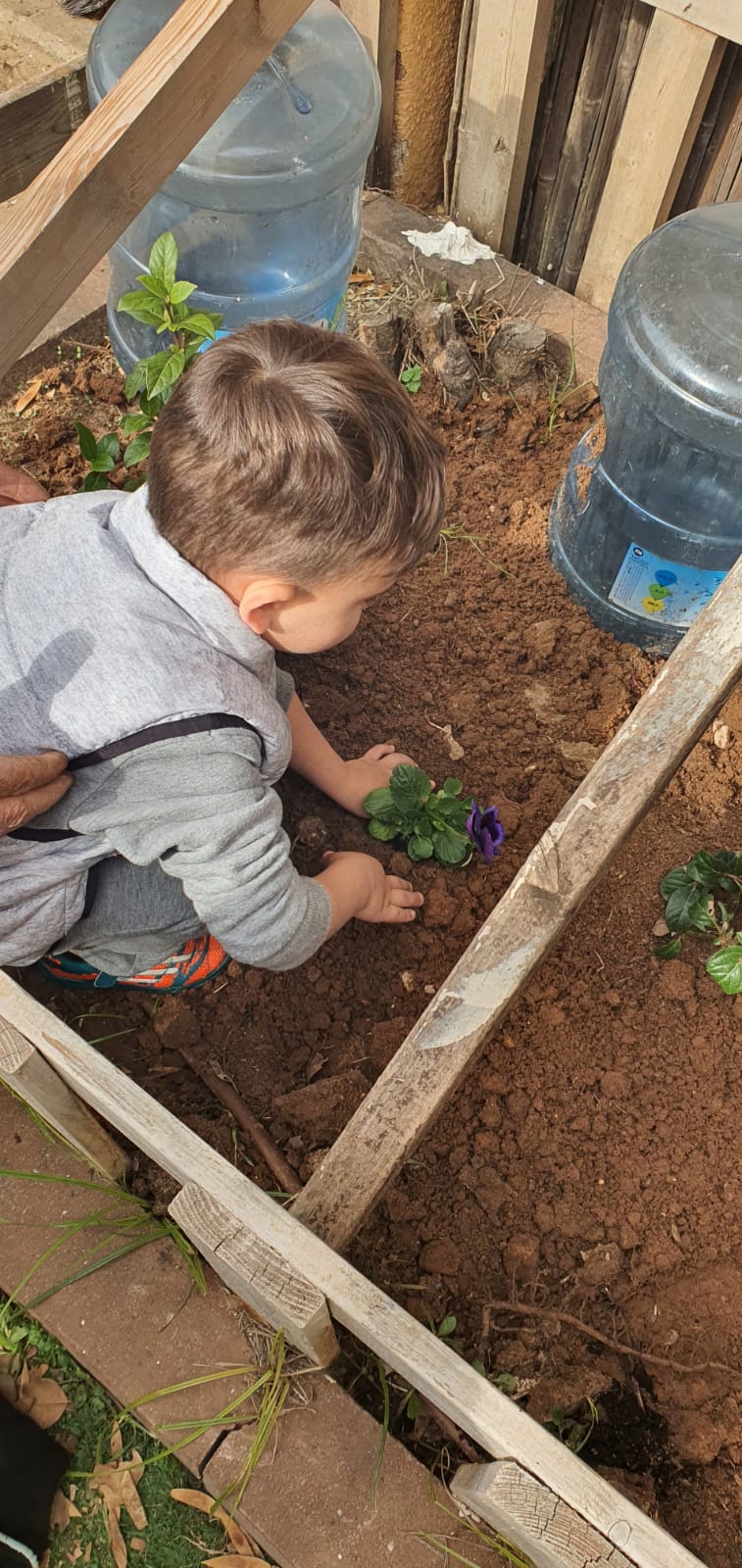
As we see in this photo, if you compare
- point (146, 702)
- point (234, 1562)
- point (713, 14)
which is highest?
point (713, 14)

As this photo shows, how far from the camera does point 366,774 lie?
2602 mm

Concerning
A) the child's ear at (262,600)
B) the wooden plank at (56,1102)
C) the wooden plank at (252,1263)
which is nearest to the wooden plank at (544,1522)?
the wooden plank at (252,1263)

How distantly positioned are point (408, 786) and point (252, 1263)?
1.18 metres

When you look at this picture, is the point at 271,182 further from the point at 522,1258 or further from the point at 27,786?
the point at 522,1258

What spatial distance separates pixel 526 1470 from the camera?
142 cm

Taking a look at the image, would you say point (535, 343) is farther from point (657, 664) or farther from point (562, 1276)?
point (562, 1276)

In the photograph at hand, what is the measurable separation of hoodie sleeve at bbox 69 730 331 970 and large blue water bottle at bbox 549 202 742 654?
1.47 meters

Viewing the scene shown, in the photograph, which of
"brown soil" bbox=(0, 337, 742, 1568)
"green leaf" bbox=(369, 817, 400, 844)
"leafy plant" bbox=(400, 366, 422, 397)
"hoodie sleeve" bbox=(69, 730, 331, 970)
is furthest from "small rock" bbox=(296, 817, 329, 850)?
"leafy plant" bbox=(400, 366, 422, 397)

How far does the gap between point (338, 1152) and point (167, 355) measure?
1.75 metres

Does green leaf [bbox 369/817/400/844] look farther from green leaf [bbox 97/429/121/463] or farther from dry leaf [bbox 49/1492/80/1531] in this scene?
dry leaf [bbox 49/1492/80/1531]

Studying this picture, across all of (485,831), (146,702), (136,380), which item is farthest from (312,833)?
(136,380)

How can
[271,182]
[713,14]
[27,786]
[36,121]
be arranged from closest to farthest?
[27,786] < [713,14] < [271,182] < [36,121]

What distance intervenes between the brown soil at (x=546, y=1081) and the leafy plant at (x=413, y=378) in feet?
3.10

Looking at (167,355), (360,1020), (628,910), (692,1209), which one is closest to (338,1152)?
(360,1020)
